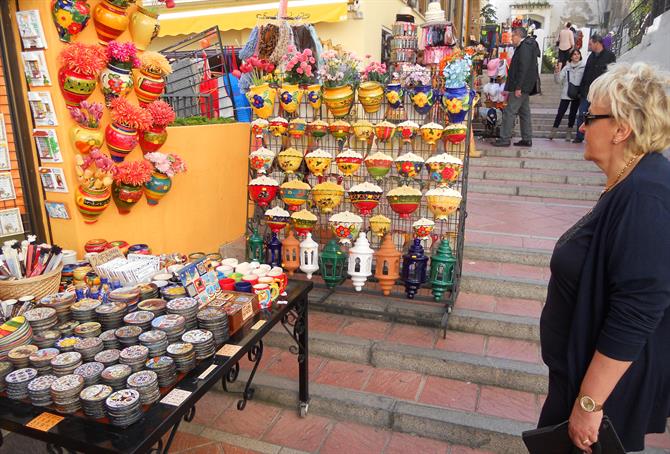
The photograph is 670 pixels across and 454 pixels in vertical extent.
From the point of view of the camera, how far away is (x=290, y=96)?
331 cm

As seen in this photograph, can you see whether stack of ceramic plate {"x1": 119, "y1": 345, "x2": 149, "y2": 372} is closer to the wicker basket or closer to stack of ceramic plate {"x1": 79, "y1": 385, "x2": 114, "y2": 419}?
stack of ceramic plate {"x1": 79, "y1": 385, "x2": 114, "y2": 419}

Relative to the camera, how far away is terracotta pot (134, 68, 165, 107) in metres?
2.87

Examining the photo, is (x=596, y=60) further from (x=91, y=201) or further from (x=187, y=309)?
(x=187, y=309)

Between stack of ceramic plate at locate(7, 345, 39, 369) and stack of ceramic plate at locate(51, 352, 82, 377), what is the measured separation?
0.10m

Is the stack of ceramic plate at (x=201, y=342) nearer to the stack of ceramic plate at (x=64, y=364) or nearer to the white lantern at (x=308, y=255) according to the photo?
the stack of ceramic plate at (x=64, y=364)

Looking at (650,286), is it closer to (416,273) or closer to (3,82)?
(416,273)

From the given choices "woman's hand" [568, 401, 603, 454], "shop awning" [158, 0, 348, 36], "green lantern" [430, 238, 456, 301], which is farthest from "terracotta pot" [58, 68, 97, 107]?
"shop awning" [158, 0, 348, 36]

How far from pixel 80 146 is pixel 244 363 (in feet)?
5.58

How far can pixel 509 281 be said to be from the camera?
11.8 ft

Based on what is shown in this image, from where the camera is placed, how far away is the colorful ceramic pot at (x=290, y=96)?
330cm

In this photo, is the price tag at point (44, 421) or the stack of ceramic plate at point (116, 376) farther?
the stack of ceramic plate at point (116, 376)

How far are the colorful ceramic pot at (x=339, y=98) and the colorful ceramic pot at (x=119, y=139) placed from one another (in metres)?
1.27

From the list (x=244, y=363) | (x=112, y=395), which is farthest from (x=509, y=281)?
(x=112, y=395)

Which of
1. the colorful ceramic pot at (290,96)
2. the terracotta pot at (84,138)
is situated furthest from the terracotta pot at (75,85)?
the colorful ceramic pot at (290,96)
